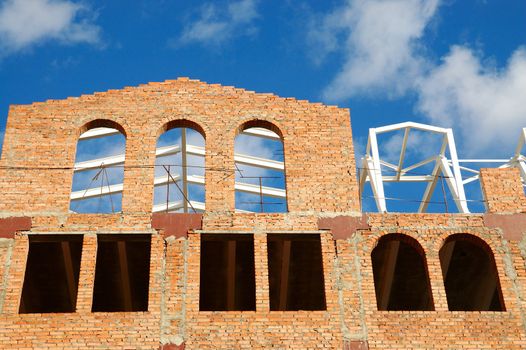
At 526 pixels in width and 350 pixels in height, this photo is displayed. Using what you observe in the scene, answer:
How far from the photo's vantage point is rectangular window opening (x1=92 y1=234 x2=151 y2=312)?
17.8 metres

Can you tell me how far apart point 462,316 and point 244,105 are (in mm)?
6557

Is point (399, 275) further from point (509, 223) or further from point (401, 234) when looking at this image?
point (509, 223)

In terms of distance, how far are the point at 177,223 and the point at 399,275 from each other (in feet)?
19.6

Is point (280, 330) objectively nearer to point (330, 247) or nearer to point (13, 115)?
point (330, 247)

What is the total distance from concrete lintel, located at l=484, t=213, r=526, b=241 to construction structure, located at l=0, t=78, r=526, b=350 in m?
A: 0.03

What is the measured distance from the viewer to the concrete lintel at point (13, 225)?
52.1 ft

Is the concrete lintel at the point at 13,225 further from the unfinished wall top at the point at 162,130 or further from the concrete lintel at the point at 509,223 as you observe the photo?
the concrete lintel at the point at 509,223

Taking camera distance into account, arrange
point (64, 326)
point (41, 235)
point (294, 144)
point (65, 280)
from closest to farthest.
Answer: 1. point (64, 326)
2. point (41, 235)
3. point (294, 144)
4. point (65, 280)

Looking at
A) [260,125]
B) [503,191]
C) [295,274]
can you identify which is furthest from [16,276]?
[503,191]

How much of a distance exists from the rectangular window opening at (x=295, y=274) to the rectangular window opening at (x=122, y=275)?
291 cm

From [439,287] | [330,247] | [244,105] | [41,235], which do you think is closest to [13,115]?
[41,235]

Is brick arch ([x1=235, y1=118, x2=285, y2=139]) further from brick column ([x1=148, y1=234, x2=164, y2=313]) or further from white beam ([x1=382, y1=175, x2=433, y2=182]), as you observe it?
white beam ([x1=382, y1=175, x2=433, y2=182])

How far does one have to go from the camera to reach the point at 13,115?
17688mm

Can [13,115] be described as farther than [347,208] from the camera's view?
Yes
